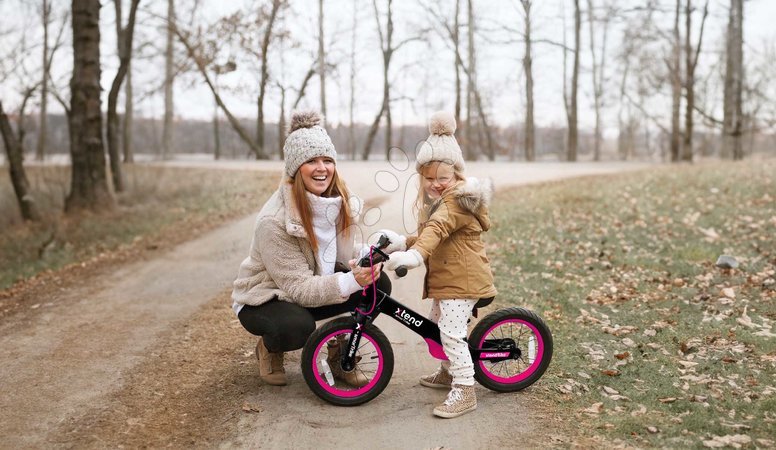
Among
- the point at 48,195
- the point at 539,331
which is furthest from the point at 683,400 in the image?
the point at 48,195

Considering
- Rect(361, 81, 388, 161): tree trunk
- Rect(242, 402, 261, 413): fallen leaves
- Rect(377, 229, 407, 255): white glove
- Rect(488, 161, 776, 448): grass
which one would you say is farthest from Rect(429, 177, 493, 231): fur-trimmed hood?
Rect(361, 81, 388, 161): tree trunk

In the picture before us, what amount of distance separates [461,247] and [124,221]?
1105 centimetres

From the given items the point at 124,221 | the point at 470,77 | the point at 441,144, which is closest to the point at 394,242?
the point at 441,144

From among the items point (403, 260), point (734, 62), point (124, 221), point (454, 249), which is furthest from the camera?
point (734, 62)

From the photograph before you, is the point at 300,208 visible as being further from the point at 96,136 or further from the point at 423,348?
the point at 96,136

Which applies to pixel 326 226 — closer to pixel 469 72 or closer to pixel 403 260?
pixel 403 260

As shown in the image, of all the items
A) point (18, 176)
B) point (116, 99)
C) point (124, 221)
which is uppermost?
point (116, 99)

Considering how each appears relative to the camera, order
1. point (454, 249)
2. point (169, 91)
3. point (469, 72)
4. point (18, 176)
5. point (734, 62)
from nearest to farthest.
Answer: point (454, 249) < point (18, 176) < point (734, 62) < point (169, 91) < point (469, 72)

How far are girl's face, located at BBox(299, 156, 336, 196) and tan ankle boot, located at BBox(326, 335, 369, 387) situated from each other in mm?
1090

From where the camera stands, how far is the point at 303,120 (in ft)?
16.0

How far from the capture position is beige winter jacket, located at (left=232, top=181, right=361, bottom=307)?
184 inches

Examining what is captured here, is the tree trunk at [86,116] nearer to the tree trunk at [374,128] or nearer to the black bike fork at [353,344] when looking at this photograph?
the black bike fork at [353,344]

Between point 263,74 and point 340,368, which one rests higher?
point 263,74

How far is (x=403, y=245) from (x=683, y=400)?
2.31 m
